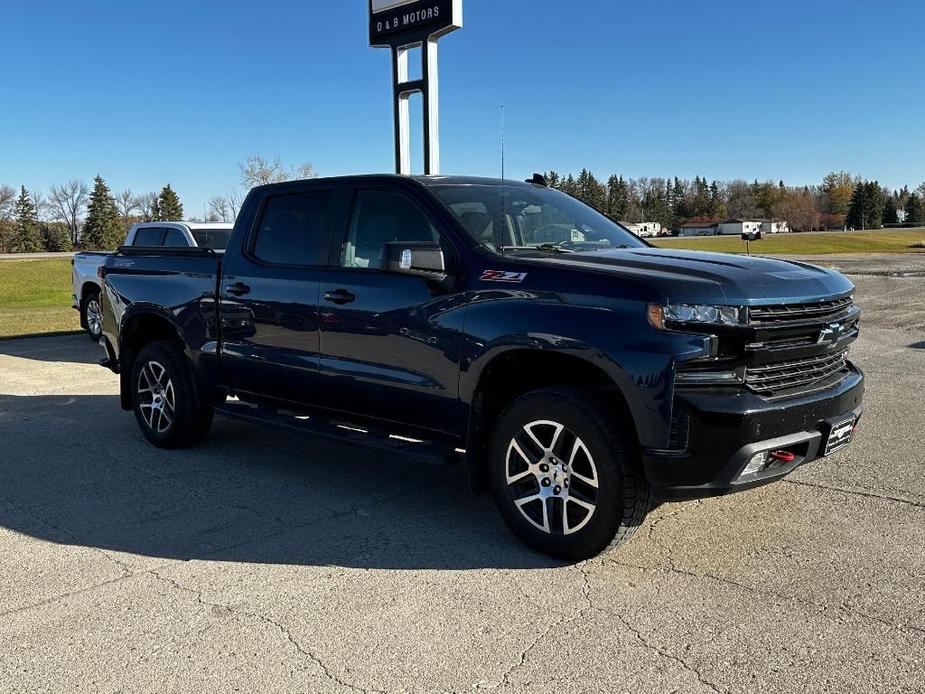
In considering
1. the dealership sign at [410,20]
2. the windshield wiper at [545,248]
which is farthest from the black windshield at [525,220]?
the dealership sign at [410,20]

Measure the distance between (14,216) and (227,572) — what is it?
336 feet

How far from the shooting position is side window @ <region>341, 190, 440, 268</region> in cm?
488

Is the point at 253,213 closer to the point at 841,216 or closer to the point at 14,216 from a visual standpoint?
the point at 14,216

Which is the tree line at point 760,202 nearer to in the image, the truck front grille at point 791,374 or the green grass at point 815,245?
the green grass at point 815,245

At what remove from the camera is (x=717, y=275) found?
3.88 meters

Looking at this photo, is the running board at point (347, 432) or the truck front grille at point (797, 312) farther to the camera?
the running board at point (347, 432)

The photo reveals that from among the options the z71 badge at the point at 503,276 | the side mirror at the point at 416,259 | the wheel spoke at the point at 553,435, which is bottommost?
the wheel spoke at the point at 553,435

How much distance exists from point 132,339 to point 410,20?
9.63 meters

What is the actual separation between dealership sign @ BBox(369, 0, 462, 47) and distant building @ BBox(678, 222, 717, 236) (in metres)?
126

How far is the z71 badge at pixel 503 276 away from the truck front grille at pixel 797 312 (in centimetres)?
111

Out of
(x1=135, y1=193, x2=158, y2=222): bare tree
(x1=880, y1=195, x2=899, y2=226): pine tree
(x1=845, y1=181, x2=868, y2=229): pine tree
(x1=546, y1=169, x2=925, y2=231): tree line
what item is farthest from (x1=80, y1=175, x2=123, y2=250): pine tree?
(x1=880, y1=195, x2=899, y2=226): pine tree

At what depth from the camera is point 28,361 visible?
11.6 metres

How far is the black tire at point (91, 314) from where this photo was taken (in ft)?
44.3

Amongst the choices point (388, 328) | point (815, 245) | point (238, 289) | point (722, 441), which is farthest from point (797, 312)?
point (815, 245)
